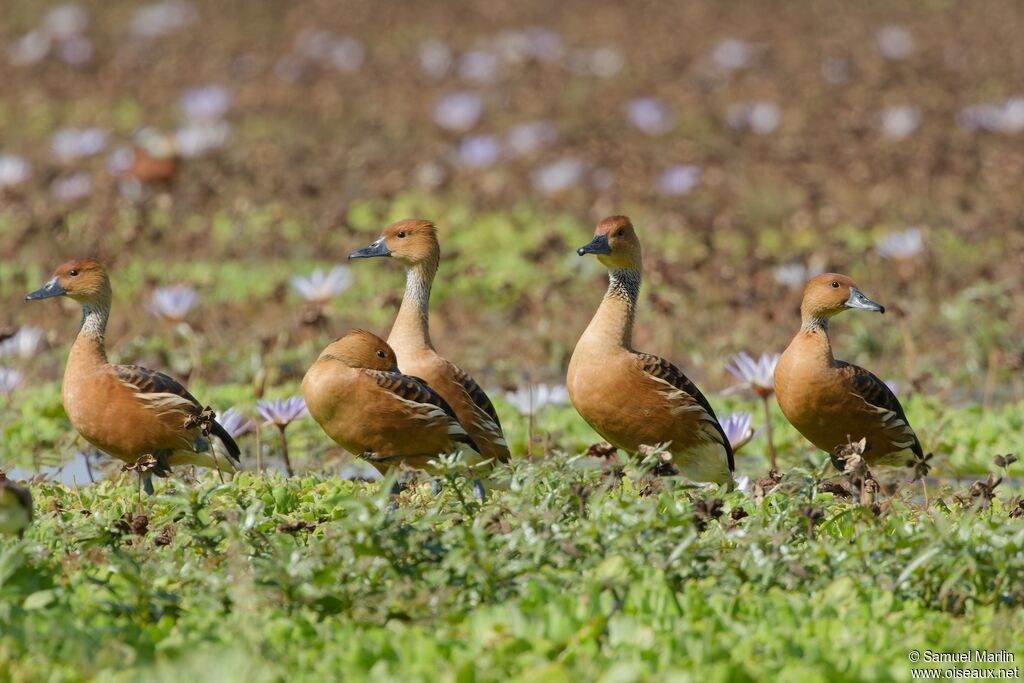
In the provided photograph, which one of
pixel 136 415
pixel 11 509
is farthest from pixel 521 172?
pixel 11 509

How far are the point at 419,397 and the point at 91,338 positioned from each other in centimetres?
163

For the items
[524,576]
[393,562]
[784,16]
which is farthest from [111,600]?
[784,16]

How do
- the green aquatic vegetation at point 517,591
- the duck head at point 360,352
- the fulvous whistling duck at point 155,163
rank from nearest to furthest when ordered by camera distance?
1. the green aquatic vegetation at point 517,591
2. the duck head at point 360,352
3. the fulvous whistling duck at point 155,163

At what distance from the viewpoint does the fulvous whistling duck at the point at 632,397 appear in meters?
6.61

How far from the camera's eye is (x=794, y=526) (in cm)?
537

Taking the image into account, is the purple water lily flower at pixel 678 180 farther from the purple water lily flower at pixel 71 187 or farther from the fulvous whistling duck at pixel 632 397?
the fulvous whistling duck at pixel 632 397

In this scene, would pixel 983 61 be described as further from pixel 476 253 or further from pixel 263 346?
pixel 263 346

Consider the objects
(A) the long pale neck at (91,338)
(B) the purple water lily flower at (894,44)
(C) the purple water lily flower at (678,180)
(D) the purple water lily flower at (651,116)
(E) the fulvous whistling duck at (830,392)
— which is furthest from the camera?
(B) the purple water lily flower at (894,44)

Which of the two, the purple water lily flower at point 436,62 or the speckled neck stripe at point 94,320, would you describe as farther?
the purple water lily flower at point 436,62

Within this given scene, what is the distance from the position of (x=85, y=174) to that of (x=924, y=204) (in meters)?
7.48

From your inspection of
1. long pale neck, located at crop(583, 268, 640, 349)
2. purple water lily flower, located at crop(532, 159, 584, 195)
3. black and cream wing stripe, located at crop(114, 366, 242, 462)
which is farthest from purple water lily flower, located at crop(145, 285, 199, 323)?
purple water lily flower, located at crop(532, 159, 584, 195)

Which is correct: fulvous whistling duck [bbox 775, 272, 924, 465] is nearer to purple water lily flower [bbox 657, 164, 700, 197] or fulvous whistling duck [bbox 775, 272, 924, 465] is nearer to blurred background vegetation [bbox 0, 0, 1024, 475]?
blurred background vegetation [bbox 0, 0, 1024, 475]

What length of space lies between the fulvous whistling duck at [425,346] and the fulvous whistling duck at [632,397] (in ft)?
1.74

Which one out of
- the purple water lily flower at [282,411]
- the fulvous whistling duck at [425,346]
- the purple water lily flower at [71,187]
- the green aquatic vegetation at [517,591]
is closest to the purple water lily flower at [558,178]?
the purple water lily flower at [71,187]
